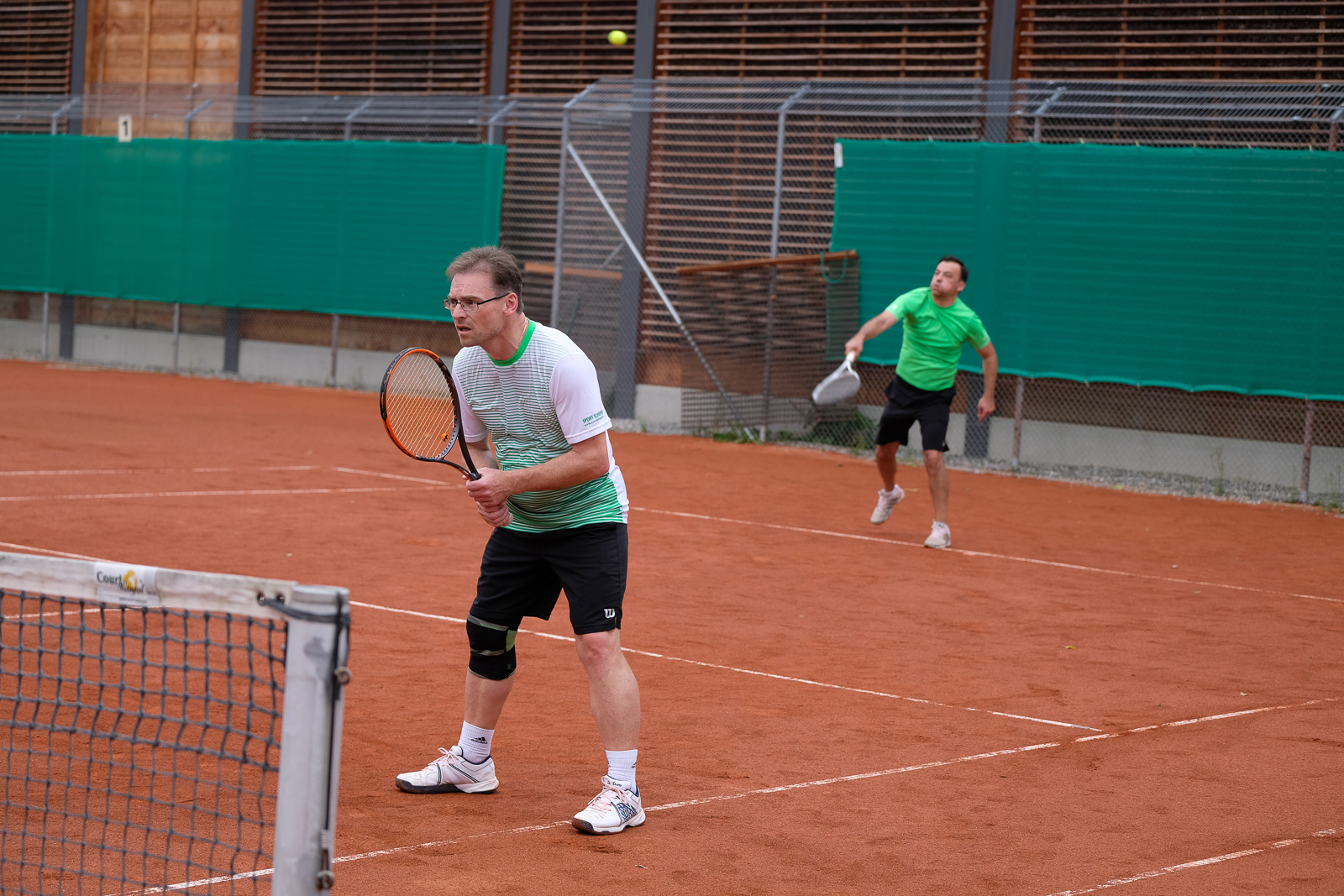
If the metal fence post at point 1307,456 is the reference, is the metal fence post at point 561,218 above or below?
above

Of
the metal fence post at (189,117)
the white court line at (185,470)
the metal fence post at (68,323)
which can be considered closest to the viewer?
the white court line at (185,470)

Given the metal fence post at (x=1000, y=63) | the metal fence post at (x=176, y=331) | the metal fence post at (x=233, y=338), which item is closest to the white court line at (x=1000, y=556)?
the metal fence post at (x=1000, y=63)

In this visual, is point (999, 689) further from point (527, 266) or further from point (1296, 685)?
point (527, 266)

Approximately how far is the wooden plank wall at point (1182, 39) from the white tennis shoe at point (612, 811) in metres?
11.7

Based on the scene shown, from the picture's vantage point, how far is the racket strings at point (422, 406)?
4.60 metres

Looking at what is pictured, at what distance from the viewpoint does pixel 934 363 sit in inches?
383

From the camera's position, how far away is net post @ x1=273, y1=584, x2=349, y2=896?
261 centimetres

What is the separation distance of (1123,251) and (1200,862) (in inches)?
397

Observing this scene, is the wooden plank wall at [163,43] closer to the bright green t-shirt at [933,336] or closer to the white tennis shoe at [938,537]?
the bright green t-shirt at [933,336]

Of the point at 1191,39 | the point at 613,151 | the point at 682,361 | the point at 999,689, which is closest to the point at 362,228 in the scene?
the point at 613,151

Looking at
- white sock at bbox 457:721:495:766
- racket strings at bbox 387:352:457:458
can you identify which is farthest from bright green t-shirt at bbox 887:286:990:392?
white sock at bbox 457:721:495:766

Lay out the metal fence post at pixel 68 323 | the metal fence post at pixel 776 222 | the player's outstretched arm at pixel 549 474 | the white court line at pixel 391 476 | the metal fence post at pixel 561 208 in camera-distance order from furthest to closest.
Answer: the metal fence post at pixel 68 323 < the metal fence post at pixel 561 208 < the metal fence post at pixel 776 222 < the white court line at pixel 391 476 < the player's outstretched arm at pixel 549 474

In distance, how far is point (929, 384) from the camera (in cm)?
973

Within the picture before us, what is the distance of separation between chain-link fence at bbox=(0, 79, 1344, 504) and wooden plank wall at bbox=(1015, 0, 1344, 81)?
0.34 metres
